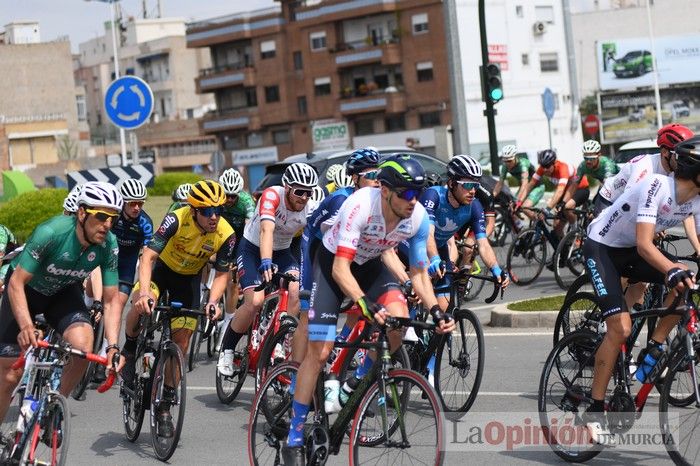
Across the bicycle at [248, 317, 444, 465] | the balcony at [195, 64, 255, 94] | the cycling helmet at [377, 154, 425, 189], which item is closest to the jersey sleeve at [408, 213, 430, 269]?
the cycling helmet at [377, 154, 425, 189]

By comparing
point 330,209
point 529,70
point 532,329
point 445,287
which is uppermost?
point 529,70

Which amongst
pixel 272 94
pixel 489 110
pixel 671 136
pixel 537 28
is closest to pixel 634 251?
pixel 671 136

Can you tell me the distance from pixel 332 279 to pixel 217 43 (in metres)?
81.8

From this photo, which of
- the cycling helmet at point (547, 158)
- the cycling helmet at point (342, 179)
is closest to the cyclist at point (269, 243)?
the cycling helmet at point (342, 179)

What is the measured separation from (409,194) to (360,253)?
2.27 feet

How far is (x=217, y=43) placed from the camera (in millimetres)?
87625

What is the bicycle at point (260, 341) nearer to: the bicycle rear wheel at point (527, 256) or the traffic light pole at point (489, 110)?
the bicycle rear wheel at point (527, 256)

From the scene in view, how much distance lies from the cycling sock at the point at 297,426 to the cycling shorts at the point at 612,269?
204 centimetres

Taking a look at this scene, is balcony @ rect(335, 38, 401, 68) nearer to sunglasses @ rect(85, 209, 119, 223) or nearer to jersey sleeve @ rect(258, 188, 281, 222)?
jersey sleeve @ rect(258, 188, 281, 222)

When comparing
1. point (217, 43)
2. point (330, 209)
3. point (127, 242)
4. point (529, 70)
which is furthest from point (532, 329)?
point (217, 43)

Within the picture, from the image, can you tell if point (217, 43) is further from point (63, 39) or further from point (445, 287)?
point (445, 287)

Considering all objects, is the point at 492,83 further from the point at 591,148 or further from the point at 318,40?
the point at 318,40

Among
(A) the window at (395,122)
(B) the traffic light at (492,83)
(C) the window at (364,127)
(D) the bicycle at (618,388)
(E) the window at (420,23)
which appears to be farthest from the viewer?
(C) the window at (364,127)

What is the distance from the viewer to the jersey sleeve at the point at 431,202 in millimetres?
10609
